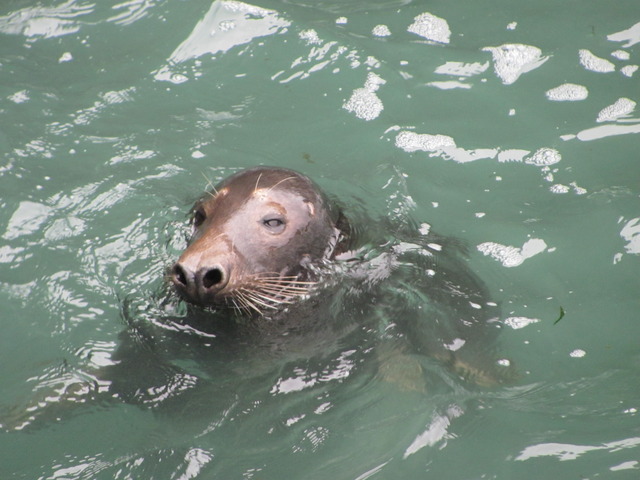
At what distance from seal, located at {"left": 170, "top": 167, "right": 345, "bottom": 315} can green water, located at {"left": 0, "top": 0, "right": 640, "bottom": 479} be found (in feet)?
1.85

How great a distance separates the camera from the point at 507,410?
15.1 ft

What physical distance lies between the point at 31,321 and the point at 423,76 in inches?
163

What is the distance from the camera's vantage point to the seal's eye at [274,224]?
5020 millimetres

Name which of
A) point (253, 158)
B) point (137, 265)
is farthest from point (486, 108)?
point (137, 265)

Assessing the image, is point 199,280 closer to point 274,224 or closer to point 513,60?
point 274,224

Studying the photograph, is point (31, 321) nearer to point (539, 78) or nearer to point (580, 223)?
point (580, 223)

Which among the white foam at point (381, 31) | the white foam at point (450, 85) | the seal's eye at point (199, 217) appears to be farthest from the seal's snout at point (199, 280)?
the white foam at point (381, 31)

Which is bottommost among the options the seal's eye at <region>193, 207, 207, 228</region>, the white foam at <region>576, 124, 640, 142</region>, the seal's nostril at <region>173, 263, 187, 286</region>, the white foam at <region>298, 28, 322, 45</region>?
the white foam at <region>576, 124, 640, 142</region>

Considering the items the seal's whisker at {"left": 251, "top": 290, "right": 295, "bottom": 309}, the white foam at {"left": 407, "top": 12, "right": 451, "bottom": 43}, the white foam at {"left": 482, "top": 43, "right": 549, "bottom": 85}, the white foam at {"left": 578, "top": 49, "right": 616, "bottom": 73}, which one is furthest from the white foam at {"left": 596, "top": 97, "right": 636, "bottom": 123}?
the seal's whisker at {"left": 251, "top": 290, "right": 295, "bottom": 309}

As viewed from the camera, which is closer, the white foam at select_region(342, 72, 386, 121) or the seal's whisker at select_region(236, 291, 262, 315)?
the seal's whisker at select_region(236, 291, 262, 315)

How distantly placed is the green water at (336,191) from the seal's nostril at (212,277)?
0.88 meters

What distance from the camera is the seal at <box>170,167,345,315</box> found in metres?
4.26

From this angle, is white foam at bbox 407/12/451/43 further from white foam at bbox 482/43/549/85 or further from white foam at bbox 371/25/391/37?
white foam at bbox 482/43/549/85

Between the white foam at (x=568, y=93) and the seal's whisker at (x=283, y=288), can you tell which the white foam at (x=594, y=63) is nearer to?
the white foam at (x=568, y=93)
